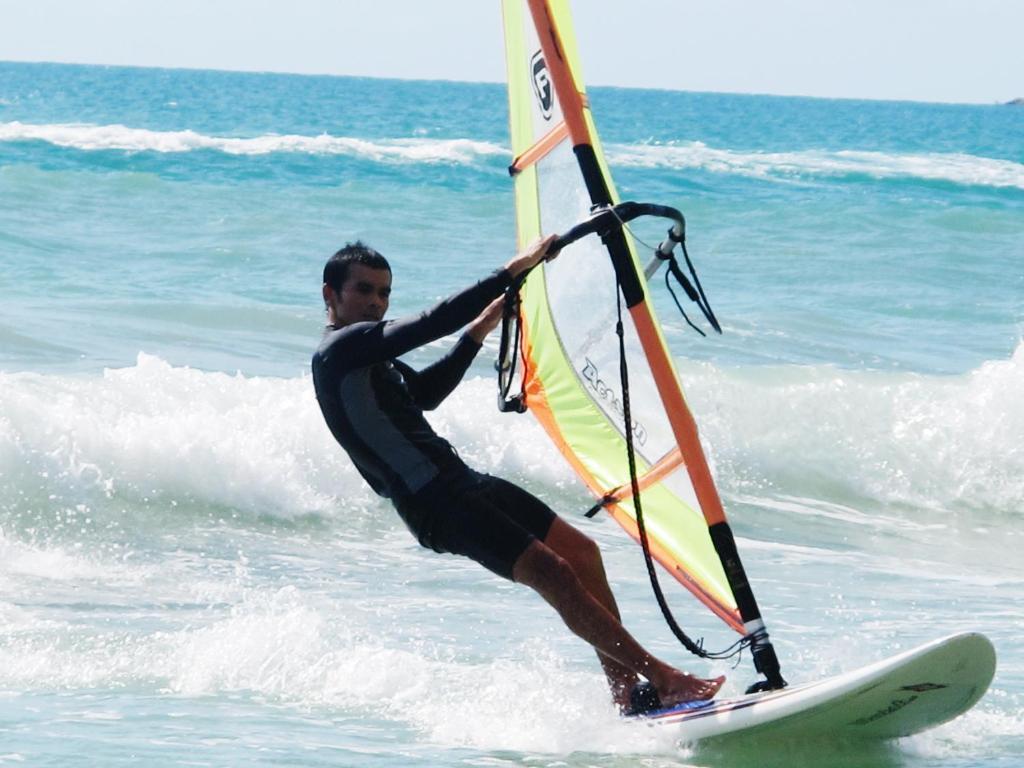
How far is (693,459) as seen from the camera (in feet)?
13.2

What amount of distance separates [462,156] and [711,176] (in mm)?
4579

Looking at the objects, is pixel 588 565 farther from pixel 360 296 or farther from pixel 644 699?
pixel 360 296

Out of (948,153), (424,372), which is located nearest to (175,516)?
(424,372)

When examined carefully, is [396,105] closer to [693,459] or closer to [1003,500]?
[1003,500]

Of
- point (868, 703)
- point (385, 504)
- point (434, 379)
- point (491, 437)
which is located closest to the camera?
point (868, 703)

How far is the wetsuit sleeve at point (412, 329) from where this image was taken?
12.2 feet

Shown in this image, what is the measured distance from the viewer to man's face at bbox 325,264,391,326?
409 centimetres

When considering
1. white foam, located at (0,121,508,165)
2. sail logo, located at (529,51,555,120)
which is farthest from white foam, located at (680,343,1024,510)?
white foam, located at (0,121,508,165)

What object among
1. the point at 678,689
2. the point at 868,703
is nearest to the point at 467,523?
the point at 678,689

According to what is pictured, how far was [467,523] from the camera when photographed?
405 cm

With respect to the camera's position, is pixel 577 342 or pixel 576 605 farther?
pixel 577 342

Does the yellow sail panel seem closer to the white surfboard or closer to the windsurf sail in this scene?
the windsurf sail

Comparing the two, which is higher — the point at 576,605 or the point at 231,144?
the point at 576,605

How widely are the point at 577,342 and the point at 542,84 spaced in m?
0.81
